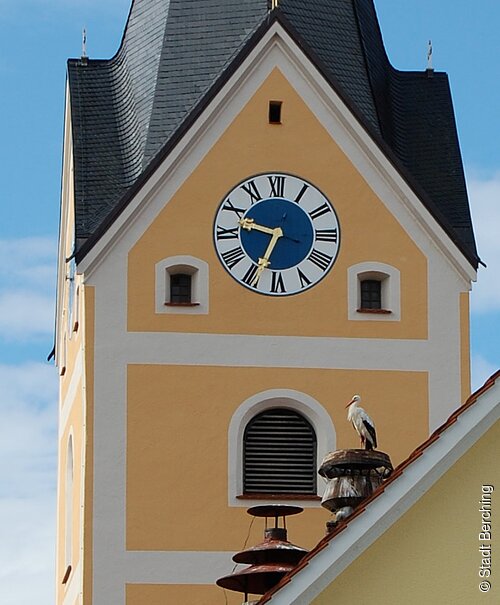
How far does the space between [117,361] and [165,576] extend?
2.31 meters

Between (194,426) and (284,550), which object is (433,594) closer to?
(284,550)

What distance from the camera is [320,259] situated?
88.2 feet

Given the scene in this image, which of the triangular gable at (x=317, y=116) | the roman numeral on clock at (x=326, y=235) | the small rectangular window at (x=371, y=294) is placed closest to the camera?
the roman numeral on clock at (x=326, y=235)

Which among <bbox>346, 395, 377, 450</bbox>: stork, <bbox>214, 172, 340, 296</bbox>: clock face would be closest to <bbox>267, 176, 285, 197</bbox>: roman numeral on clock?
<bbox>214, 172, 340, 296</bbox>: clock face

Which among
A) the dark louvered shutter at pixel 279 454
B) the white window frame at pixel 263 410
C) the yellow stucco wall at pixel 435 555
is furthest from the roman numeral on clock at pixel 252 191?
the yellow stucco wall at pixel 435 555

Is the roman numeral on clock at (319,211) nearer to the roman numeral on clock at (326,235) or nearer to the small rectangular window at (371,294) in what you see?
the roman numeral on clock at (326,235)

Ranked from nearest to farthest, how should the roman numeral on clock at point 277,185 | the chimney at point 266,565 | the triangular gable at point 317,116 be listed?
the chimney at point 266,565, the roman numeral on clock at point 277,185, the triangular gable at point 317,116

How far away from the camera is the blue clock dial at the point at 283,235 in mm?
26625

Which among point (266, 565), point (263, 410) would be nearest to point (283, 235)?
point (263, 410)

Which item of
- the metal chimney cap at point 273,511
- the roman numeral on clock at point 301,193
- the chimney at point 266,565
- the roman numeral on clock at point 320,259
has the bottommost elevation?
the chimney at point 266,565

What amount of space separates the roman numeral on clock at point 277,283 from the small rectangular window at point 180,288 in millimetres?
862

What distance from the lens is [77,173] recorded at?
90.8ft

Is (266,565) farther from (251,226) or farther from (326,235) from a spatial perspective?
(326,235)

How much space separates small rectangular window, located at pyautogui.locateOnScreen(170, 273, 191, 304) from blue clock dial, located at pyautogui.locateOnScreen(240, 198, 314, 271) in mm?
734
